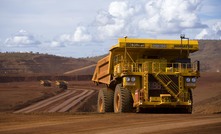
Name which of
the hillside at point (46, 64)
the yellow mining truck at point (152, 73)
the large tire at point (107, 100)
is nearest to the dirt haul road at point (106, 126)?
the yellow mining truck at point (152, 73)

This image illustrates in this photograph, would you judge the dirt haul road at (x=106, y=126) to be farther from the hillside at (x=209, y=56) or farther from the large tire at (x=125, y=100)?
the hillside at (x=209, y=56)

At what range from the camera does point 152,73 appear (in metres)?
17.4

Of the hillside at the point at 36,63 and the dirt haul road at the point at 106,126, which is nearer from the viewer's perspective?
the dirt haul road at the point at 106,126

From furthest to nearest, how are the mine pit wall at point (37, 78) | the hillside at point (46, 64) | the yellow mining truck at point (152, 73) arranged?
the hillside at point (46, 64), the mine pit wall at point (37, 78), the yellow mining truck at point (152, 73)

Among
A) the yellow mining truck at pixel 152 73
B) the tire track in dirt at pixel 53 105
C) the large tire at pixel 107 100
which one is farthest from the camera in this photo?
→ the tire track in dirt at pixel 53 105

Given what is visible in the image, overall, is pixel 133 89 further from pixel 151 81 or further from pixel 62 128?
pixel 62 128

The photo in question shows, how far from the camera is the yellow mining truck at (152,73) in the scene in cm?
1727

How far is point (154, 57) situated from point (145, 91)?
104 inches

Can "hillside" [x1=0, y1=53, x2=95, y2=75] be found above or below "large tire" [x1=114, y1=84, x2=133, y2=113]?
above

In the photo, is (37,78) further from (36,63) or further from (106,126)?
(106,126)

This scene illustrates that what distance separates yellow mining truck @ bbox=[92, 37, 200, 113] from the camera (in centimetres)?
1727

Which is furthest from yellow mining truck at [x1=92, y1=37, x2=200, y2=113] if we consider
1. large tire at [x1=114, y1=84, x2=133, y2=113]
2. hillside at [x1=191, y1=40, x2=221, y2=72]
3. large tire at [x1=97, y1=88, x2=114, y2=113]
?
hillside at [x1=191, y1=40, x2=221, y2=72]

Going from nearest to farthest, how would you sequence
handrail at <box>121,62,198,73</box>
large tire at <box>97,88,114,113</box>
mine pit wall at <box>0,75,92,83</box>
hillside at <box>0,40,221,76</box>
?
handrail at <box>121,62,198,73</box>
large tire at <box>97,88,114,113</box>
mine pit wall at <box>0,75,92,83</box>
hillside at <box>0,40,221,76</box>

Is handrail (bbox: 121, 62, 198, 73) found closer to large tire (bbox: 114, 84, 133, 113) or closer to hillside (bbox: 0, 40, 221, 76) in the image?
large tire (bbox: 114, 84, 133, 113)
